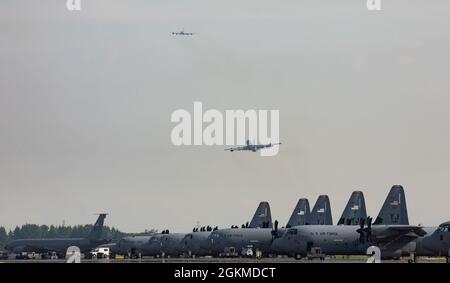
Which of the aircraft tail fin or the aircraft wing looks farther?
the aircraft tail fin

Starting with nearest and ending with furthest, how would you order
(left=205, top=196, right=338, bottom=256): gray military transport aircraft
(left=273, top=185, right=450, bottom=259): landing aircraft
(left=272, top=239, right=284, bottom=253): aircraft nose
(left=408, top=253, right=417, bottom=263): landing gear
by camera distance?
(left=408, top=253, right=417, bottom=263): landing gear < (left=273, top=185, right=450, bottom=259): landing aircraft < (left=272, top=239, right=284, bottom=253): aircraft nose < (left=205, top=196, right=338, bottom=256): gray military transport aircraft

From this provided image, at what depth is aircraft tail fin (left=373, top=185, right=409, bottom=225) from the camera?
192500 mm

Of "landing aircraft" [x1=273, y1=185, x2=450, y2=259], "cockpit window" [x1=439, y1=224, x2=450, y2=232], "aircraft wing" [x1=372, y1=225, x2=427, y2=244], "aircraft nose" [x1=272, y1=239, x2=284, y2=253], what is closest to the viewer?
"cockpit window" [x1=439, y1=224, x2=450, y2=232]

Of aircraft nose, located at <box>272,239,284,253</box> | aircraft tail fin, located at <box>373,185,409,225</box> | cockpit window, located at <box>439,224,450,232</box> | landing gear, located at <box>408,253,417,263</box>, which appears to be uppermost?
aircraft tail fin, located at <box>373,185,409,225</box>

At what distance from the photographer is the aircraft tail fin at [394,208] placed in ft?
632

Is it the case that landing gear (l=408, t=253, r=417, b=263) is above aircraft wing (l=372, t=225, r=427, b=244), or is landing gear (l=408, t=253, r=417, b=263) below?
below

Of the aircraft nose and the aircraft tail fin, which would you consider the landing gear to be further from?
the aircraft tail fin

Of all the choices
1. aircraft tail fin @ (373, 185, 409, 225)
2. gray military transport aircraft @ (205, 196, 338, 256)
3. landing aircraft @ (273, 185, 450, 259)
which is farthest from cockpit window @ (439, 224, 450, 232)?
aircraft tail fin @ (373, 185, 409, 225)

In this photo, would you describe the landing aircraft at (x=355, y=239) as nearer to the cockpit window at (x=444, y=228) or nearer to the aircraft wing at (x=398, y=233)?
the aircraft wing at (x=398, y=233)
